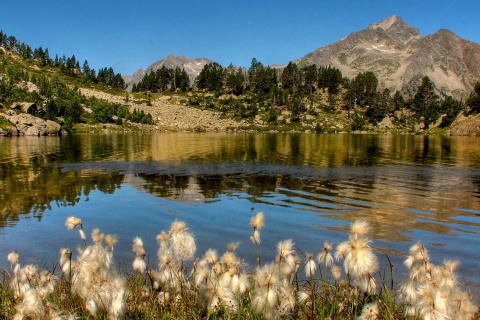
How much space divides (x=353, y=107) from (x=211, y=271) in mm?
196196

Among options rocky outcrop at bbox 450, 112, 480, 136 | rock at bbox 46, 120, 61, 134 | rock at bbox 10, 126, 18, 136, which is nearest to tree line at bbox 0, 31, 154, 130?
rock at bbox 46, 120, 61, 134

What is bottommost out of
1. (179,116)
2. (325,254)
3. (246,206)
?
(246,206)

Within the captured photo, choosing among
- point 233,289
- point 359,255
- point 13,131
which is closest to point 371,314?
point 359,255

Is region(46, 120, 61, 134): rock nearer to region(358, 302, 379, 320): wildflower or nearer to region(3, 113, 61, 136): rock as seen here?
region(3, 113, 61, 136): rock

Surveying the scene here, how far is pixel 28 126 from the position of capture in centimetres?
10106

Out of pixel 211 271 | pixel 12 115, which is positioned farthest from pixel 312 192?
pixel 12 115

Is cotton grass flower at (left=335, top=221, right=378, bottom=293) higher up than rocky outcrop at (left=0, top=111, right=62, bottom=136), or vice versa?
rocky outcrop at (left=0, top=111, right=62, bottom=136)

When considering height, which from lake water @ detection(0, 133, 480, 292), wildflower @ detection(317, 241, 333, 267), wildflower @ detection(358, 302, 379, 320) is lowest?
lake water @ detection(0, 133, 480, 292)

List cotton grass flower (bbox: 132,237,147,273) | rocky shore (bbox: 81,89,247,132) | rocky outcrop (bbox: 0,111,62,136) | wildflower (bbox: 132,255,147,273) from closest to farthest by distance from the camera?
cotton grass flower (bbox: 132,237,147,273) < wildflower (bbox: 132,255,147,273) < rocky outcrop (bbox: 0,111,62,136) < rocky shore (bbox: 81,89,247,132)

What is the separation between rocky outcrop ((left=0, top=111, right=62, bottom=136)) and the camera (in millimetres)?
97175

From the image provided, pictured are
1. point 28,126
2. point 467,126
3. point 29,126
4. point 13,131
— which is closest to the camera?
point 13,131

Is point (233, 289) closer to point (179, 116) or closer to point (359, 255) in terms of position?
point (359, 255)

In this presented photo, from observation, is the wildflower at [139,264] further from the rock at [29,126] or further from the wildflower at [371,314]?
the rock at [29,126]

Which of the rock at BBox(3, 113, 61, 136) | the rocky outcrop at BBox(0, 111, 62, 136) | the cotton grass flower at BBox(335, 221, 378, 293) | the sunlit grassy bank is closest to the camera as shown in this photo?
the cotton grass flower at BBox(335, 221, 378, 293)
